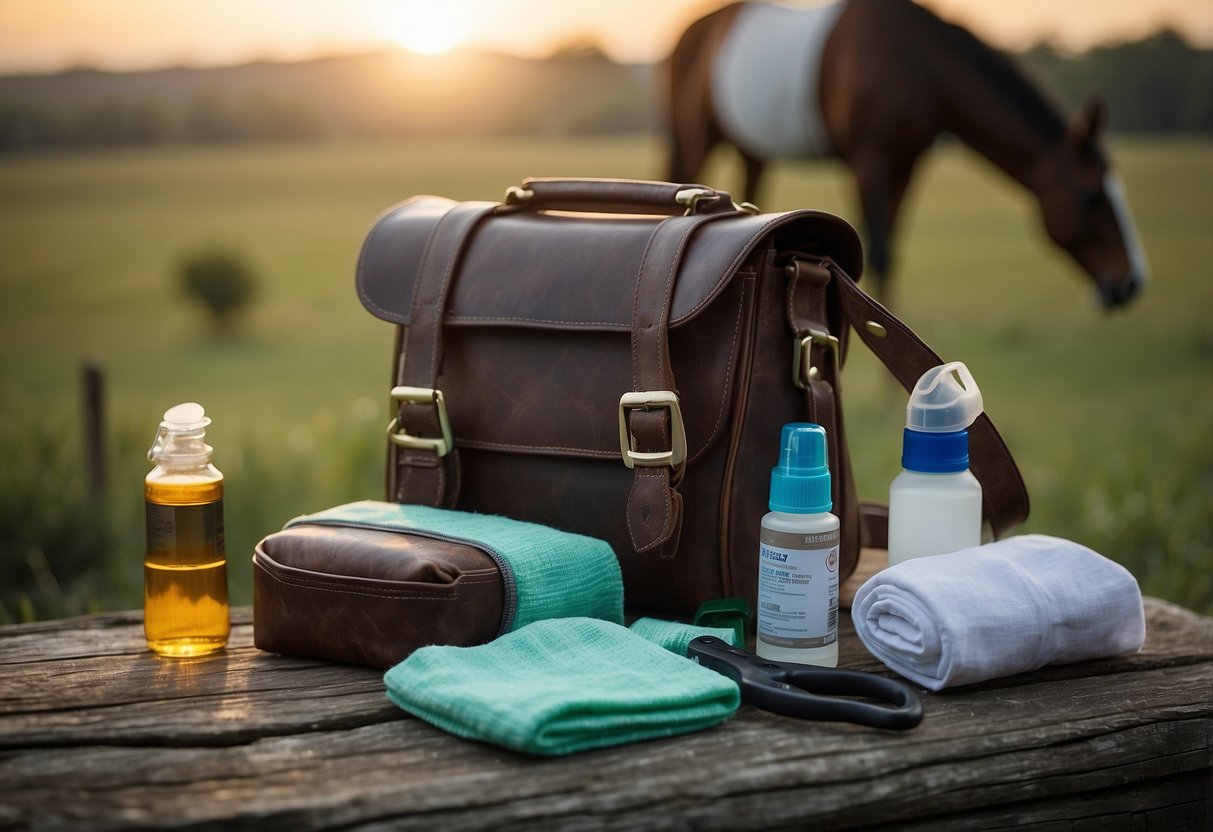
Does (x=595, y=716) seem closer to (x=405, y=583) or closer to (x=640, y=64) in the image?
(x=405, y=583)

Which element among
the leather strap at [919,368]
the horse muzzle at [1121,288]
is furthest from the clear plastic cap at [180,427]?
the horse muzzle at [1121,288]

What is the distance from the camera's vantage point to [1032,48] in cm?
574

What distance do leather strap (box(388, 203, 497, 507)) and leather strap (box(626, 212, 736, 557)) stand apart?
306 millimetres

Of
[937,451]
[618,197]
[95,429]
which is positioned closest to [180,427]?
[618,197]

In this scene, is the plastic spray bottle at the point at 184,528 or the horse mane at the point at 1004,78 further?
the horse mane at the point at 1004,78

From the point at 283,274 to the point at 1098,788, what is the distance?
630cm

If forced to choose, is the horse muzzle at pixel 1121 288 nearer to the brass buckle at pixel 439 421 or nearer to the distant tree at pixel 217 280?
the brass buckle at pixel 439 421

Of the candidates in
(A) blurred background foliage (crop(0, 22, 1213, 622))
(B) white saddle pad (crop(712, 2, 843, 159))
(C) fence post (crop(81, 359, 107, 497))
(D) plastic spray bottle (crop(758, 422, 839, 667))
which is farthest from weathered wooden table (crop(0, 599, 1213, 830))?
(B) white saddle pad (crop(712, 2, 843, 159))

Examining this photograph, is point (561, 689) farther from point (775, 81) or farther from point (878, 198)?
point (775, 81)

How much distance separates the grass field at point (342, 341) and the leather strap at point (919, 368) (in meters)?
1.18

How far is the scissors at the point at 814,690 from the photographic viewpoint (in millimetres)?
1197

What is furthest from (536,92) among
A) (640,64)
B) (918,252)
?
(918,252)

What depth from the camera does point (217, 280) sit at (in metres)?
6.20

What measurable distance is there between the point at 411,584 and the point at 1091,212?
102 inches
